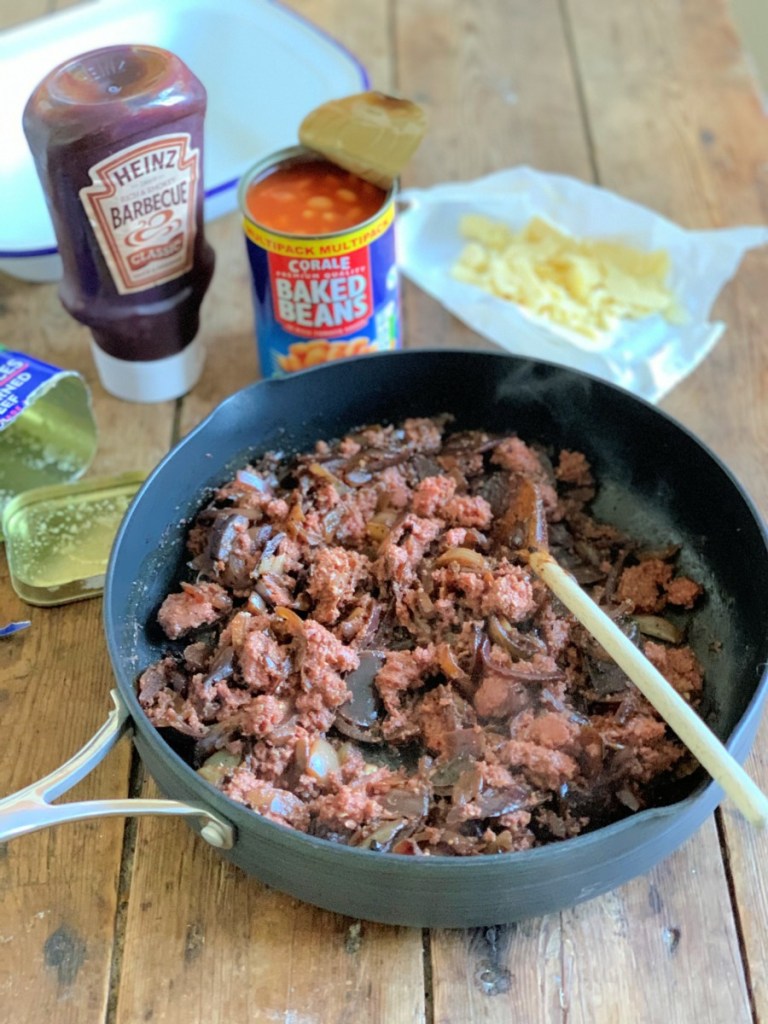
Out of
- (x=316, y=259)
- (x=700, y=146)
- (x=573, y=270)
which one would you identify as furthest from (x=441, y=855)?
(x=700, y=146)

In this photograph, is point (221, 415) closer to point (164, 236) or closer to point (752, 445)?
point (164, 236)

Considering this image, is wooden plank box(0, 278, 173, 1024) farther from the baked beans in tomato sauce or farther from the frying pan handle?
the baked beans in tomato sauce

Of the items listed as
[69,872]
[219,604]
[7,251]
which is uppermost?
[7,251]

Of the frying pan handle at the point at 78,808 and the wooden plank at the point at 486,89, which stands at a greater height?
the wooden plank at the point at 486,89

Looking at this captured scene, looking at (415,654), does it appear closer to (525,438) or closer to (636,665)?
(636,665)

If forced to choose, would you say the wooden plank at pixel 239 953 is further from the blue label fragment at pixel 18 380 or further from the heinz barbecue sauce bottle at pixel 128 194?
the heinz barbecue sauce bottle at pixel 128 194

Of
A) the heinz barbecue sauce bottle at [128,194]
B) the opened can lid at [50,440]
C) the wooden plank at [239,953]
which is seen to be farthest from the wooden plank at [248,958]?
the heinz barbecue sauce bottle at [128,194]

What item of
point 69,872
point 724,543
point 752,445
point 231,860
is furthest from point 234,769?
point 752,445
